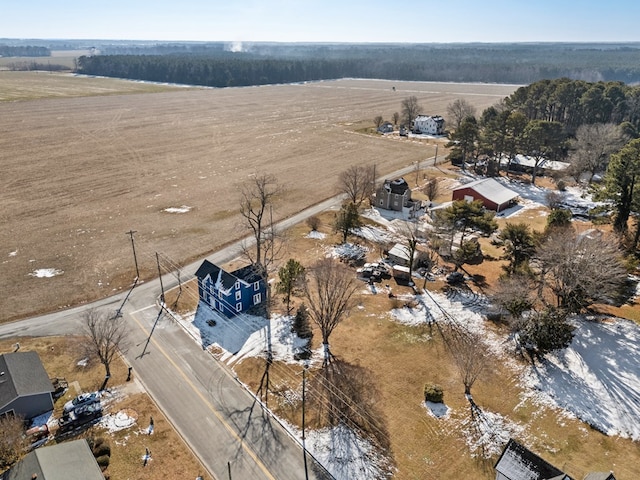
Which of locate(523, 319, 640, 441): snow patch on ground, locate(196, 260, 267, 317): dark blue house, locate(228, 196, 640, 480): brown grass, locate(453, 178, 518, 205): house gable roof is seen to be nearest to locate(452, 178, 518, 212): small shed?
locate(453, 178, 518, 205): house gable roof

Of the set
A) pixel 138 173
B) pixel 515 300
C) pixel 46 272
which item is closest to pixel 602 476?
pixel 515 300

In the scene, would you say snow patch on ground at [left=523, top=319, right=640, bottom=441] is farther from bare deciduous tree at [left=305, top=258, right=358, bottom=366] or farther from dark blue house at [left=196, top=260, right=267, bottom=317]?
dark blue house at [left=196, top=260, right=267, bottom=317]

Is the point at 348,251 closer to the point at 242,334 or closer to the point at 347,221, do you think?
the point at 347,221

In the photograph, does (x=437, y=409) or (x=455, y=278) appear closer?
(x=437, y=409)

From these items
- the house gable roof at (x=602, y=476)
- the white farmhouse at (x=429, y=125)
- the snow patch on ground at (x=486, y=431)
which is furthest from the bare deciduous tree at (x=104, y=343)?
the white farmhouse at (x=429, y=125)

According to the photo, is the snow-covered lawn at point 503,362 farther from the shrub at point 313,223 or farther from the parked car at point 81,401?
the shrub at point 313,223
